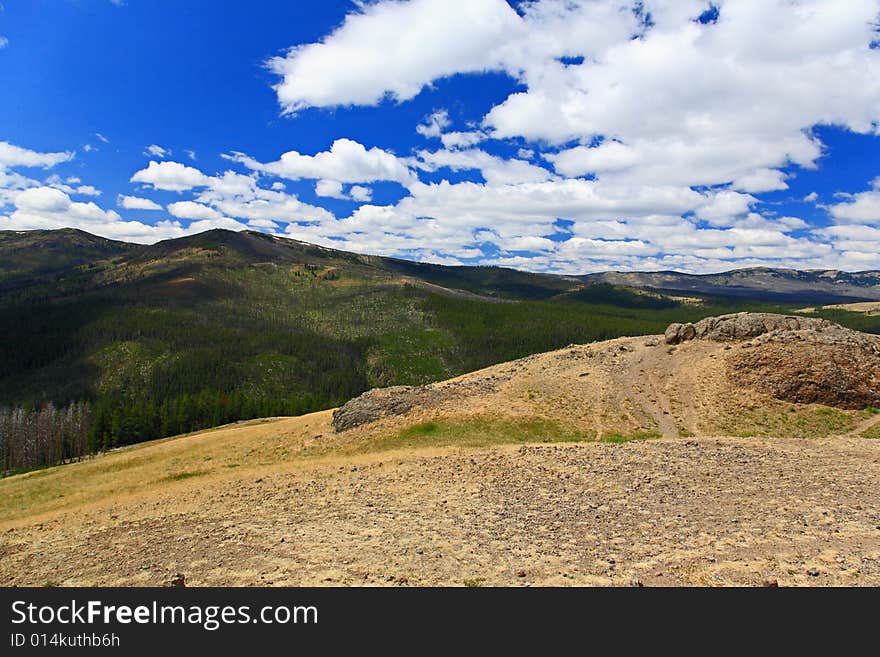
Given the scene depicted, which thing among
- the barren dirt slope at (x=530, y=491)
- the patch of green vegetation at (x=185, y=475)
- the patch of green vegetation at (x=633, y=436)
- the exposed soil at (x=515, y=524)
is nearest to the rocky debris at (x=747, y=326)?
the barren dirt slope at (x=530, y=491)

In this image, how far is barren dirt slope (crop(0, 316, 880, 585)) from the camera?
1352 cm

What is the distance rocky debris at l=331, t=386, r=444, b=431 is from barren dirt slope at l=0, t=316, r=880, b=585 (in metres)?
0.20

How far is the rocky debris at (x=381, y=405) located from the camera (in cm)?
4188

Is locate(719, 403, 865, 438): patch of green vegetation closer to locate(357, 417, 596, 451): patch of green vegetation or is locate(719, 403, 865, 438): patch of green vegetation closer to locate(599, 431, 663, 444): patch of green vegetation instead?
locate(599, 431, 663, 444): patch of green vegetation

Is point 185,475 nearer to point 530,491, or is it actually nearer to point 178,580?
point 178,580

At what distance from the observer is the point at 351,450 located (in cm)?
3641

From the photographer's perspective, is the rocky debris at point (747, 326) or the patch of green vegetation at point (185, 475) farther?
the rocky debris at point (747, 326)

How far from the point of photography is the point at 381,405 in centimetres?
4284

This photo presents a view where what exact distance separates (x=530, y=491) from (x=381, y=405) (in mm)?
23489

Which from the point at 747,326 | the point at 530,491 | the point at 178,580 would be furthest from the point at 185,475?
the point at 747,326

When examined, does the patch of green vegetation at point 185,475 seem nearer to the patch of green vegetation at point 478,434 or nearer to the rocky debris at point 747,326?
the patch of green vegetation at point 478,434

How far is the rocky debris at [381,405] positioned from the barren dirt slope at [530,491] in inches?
8.0
